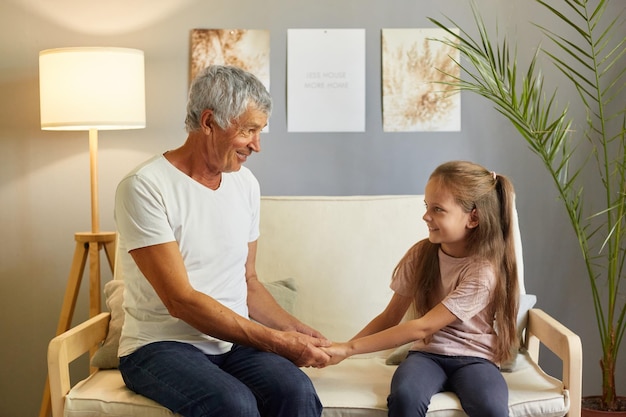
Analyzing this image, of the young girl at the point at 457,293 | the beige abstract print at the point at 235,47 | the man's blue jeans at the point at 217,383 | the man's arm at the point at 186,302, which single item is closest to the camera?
the man's blue jeans at the point at 217,383

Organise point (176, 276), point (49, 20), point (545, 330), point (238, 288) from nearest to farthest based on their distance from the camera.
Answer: point (176, 276) < point (238, 288) < point (545, 330) < point (49, 20)

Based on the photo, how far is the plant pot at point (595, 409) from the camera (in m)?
2.94

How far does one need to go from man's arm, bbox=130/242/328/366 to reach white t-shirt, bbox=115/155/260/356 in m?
0.04

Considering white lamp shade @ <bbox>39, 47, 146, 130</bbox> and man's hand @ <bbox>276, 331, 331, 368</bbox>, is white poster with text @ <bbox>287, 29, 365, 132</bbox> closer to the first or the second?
white lamp shade @ <bbox>39, 47, 146, 130</bbox>

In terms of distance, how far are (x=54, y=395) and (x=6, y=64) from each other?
5.32ft

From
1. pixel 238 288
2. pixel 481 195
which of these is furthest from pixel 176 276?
pixel 481 195

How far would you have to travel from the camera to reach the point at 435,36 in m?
3.38

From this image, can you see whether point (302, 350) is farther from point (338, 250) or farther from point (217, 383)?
point (338, 250)

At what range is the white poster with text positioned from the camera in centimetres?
338

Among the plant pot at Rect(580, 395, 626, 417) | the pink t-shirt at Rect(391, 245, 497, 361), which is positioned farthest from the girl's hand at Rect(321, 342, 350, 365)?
the plant pot at Rect(580, 395, 626, 417)

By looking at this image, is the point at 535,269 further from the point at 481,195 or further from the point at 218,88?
the point at 218,88

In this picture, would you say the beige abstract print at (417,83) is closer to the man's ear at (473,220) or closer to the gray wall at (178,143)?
the gray wall at (178,143)

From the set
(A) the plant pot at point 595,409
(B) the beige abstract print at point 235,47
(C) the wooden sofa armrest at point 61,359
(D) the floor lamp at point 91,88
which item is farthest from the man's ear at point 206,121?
(A) the plant pot at point 595,409

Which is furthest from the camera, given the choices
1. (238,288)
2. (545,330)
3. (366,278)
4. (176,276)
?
(366,278)
